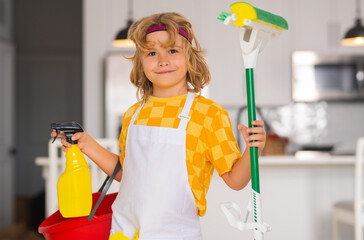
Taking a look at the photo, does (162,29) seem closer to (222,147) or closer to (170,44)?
(170,44)

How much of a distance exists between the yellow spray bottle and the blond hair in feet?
0.77

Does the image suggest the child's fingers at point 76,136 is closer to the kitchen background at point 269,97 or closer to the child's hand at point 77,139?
the child's hand at point 77,139

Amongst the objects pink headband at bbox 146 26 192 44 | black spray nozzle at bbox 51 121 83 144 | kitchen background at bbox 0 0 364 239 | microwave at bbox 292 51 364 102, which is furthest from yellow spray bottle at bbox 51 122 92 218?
microwave at bbox 292 51 364 102

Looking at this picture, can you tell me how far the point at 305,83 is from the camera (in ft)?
13.0

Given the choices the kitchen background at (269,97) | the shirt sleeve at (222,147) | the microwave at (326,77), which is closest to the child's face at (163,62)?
the shirt sleeve at (222,147)

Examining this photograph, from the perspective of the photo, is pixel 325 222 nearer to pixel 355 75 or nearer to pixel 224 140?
pixel 355 75

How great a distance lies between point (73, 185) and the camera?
3.14 feet

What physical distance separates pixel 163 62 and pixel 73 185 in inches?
14.3

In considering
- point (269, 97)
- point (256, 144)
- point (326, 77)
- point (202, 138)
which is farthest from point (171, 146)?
point (326, 77)

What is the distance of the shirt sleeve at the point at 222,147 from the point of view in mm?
971

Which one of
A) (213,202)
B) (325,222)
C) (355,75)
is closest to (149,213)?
(213,202)

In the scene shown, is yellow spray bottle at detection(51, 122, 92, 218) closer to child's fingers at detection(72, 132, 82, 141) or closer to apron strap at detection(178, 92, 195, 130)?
child's fingers at detection(72, 132, 82, 141)

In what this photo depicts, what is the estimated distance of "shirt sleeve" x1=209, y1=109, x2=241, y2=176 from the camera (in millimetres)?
971

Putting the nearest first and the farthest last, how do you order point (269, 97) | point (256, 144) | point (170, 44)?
point (256, 144), point (170, 44), point (269, 97)
